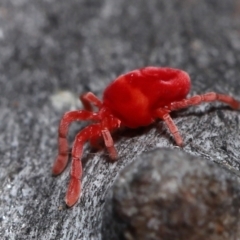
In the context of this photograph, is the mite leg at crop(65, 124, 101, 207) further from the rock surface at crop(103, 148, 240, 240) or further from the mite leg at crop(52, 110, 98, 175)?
the rock surface at crop(103, 148, 240, 240)

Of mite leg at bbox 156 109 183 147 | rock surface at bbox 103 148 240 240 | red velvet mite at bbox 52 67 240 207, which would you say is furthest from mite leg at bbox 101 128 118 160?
rock surface at bbox 103 148 240 240

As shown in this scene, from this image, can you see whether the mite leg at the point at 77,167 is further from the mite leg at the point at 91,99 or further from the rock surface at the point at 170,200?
the rock surface at the point at 170,200

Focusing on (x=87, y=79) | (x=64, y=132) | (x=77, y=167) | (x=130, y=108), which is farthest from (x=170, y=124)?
(x=87, y=79)

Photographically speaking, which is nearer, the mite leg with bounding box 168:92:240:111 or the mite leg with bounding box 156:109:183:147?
the mite leg with bounding box 156:109:183:147

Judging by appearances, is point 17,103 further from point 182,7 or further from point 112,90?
point 182,7

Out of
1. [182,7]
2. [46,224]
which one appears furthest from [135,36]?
[46,224]

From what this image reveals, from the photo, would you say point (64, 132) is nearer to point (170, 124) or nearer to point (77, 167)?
point (77, 167)
